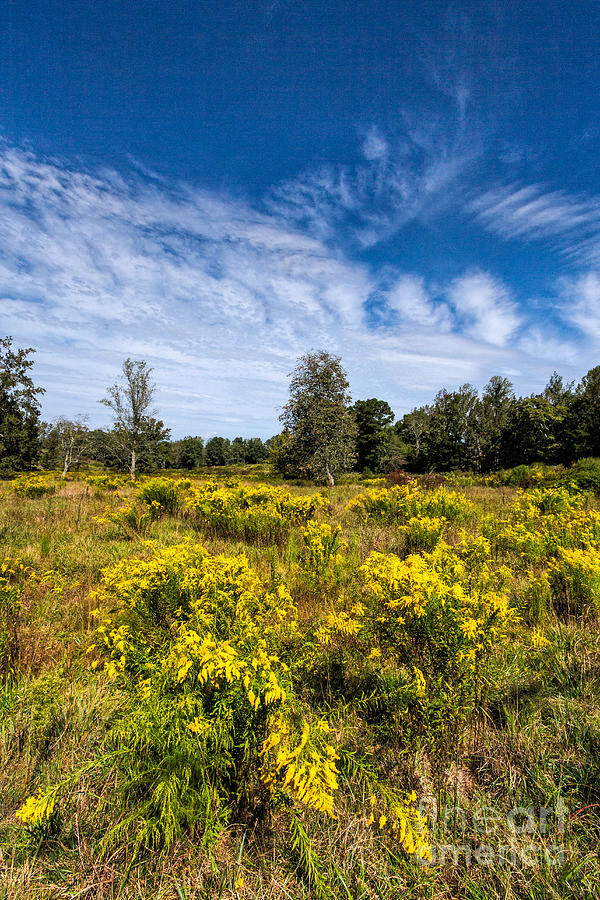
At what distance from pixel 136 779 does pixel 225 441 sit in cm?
11752

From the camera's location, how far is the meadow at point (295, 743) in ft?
4.58

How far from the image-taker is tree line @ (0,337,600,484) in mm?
22906

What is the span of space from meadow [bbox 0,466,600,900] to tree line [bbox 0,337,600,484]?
1929 cm

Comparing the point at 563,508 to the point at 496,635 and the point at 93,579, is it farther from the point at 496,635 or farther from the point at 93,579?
the point at 93,579

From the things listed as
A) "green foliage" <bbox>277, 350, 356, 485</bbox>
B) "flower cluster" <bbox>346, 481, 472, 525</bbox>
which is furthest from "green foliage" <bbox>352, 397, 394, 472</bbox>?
"flower cluster" <bbox>346, 481, 472, 525</bbox>

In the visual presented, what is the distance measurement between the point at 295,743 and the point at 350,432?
21606 millimetres

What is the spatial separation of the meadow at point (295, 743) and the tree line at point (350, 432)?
19292 mm

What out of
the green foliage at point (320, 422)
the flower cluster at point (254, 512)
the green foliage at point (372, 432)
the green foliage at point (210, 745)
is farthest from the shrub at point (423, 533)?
the green foliage at point (372, 432)

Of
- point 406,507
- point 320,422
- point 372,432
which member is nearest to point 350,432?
point 320,422

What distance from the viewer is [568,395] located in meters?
46.5

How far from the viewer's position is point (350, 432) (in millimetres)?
22781

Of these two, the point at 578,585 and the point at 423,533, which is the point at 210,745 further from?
the point at 423,533

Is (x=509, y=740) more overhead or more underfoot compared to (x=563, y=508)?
more underfoot

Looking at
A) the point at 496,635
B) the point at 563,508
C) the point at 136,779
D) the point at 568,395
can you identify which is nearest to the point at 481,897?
the point at 496,635
